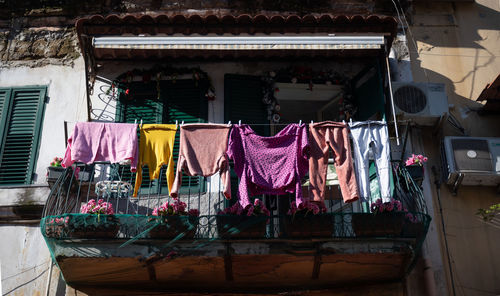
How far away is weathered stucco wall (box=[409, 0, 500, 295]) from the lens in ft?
26.5

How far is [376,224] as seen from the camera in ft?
24.7

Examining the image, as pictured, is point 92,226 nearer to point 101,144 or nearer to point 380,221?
point 101,144

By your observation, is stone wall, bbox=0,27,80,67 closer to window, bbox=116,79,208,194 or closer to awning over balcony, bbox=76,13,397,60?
awning over balcony, bbox=76,13,397,60

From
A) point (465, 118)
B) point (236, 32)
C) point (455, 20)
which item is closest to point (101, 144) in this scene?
point (236, 32)

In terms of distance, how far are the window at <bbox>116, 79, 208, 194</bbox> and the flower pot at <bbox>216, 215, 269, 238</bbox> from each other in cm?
206

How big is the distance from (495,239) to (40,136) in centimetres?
713

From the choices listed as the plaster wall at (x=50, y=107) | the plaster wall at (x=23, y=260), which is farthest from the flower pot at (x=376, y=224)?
the plaster wall at (x=50, y=107)

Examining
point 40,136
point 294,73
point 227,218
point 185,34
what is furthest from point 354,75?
point 40,136

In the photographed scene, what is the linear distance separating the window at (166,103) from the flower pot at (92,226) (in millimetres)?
2072

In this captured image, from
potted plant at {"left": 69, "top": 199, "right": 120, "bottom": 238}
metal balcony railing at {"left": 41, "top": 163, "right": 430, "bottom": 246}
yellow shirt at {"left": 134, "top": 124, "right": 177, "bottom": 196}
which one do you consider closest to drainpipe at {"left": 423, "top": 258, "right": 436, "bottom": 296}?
metal balcony railing at {"left": 41, "top": 163, "right": 430, "bottom": 246}

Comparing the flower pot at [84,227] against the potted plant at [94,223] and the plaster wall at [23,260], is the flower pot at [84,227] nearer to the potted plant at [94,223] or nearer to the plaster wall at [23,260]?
the potted plant at [94,223]

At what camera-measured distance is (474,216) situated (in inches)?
334

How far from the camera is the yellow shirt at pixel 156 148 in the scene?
7781 millimetres

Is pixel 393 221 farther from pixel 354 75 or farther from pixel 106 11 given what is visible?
Result: pixel 106 11
